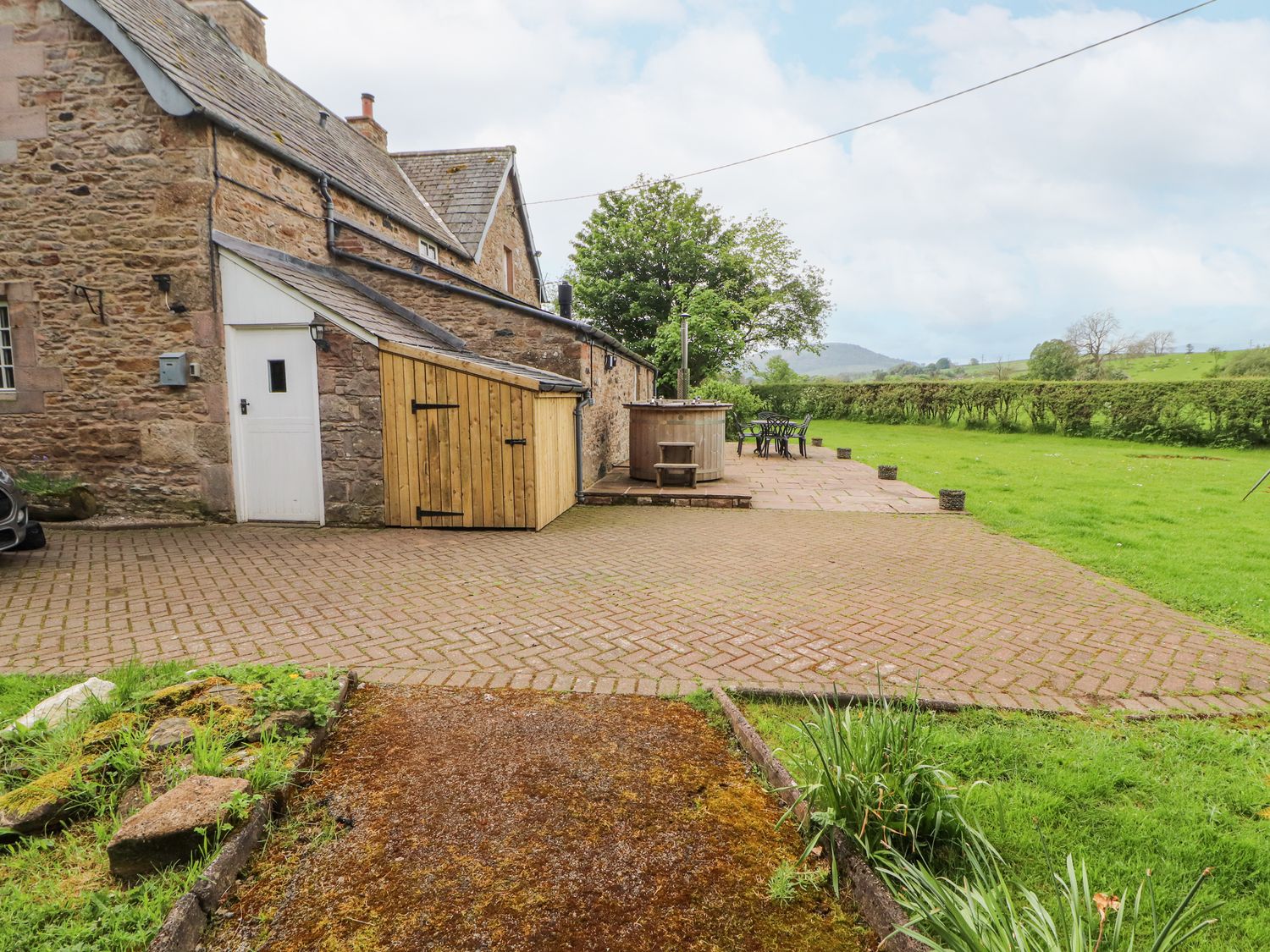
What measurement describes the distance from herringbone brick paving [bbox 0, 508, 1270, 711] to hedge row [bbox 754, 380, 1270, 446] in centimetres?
1676

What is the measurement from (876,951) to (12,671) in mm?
4985

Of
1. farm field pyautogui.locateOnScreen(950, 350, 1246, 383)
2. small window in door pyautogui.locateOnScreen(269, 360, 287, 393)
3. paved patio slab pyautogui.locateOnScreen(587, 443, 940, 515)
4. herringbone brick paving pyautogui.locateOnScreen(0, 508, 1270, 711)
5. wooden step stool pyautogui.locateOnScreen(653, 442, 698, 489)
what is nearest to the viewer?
herringbone brick paving pyautogui.locateOnScreen(0, 508, 1270, 711)

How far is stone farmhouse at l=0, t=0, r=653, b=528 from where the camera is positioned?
8125 mm

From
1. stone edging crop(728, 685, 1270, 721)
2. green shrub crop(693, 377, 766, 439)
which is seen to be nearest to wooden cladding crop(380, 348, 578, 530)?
stone edging crop(728, 685, 1270, 721)

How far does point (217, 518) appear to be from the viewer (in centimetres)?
856

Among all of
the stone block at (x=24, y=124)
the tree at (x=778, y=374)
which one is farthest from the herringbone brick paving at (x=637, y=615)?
the tree at (x=778, y=374)

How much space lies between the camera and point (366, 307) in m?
9.64

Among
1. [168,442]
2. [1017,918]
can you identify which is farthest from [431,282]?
[1017,918]

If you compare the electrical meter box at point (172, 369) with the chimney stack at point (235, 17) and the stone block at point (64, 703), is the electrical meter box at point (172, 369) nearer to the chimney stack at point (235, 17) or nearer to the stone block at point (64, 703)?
the stone block at point (64, 703)

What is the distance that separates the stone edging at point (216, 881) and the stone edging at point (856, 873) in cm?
206

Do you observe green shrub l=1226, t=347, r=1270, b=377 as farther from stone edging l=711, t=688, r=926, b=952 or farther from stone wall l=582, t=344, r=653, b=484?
stone edging l=711, t=688, r=926, b=952

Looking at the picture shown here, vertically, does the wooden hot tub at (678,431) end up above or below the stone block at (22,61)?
below

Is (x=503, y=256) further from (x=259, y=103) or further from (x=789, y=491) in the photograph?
(x=789, y=491)

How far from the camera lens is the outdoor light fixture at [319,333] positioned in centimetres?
817
